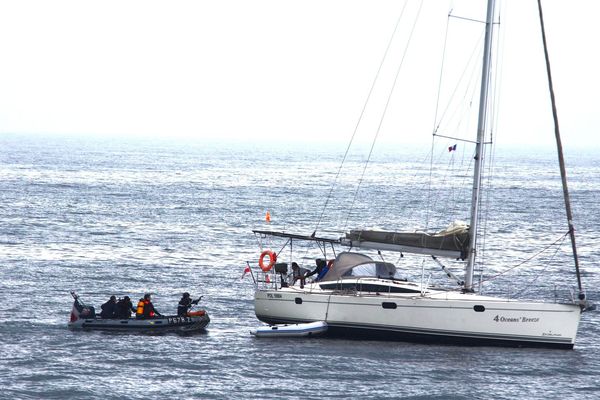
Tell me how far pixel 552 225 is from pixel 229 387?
61.8m

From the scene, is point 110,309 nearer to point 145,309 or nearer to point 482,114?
point 145,309

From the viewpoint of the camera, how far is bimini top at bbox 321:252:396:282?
44.8 meters

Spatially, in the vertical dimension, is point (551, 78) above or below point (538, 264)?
above

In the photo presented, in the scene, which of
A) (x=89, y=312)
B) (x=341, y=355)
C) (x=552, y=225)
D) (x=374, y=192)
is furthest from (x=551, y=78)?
(x=374, y=192)

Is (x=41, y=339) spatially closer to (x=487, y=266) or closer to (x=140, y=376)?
(x=140, y=376)

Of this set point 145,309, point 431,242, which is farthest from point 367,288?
point 145,309

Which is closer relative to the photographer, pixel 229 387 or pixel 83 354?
pixel 229 387

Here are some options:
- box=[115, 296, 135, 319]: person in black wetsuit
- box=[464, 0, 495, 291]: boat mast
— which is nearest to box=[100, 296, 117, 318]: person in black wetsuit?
box=[115, 296, 135, 319]: person in black wetsuit

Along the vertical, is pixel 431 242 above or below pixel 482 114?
Result: below

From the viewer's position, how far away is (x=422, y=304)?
4231 centimetres

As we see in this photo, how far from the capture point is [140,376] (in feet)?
126

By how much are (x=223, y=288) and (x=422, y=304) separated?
17436 millimetres

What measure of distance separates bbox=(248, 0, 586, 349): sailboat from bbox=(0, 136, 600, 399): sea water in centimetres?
68

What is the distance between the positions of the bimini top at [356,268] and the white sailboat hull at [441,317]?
145 cm
